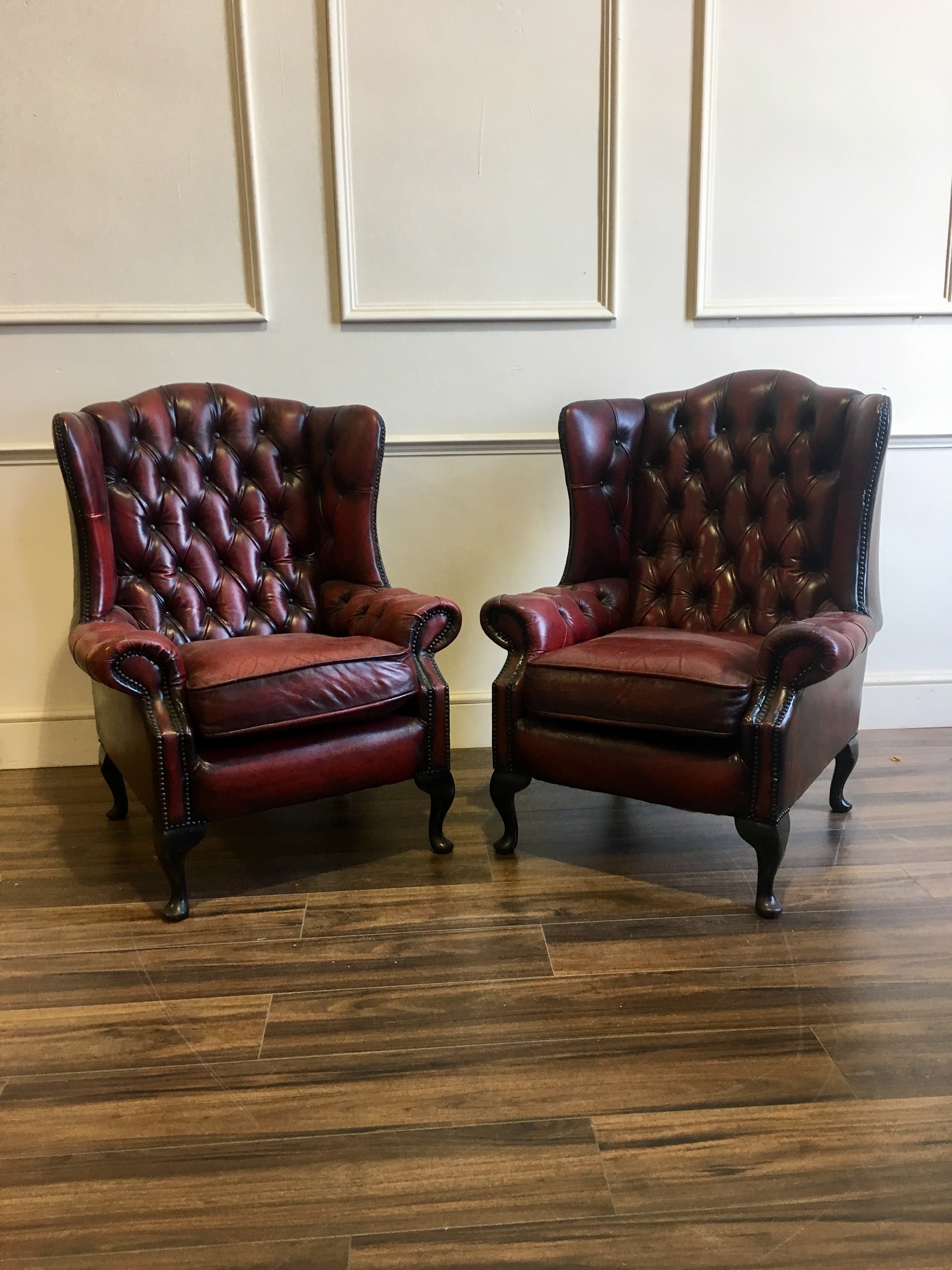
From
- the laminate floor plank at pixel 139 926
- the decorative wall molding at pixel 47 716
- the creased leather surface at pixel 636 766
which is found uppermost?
the creased leather surface at pixel 636 766

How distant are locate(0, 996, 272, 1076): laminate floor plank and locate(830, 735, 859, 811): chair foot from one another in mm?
1614

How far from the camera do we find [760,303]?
2.87 metres

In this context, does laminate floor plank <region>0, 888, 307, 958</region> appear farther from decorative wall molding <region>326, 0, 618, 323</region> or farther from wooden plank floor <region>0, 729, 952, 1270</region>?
decorative wall molding <region>326, 0, 618, 323</region>

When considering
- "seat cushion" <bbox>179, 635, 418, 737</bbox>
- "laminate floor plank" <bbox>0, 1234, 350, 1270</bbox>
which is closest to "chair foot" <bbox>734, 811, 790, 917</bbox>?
"seat cushion" <bbox>179, 635, 418, 737</bbox>

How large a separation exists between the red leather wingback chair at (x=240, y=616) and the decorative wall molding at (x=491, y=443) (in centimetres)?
38

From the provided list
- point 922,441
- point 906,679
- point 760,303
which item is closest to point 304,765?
point 760,303

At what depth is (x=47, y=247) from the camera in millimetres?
2695

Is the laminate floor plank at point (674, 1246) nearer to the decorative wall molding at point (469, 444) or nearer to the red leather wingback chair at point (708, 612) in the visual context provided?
the red leather wingback chair at point (708, 612)

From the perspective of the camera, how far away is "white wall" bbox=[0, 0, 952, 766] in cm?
270

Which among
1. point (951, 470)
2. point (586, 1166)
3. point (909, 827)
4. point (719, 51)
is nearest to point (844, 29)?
point (719, 51)

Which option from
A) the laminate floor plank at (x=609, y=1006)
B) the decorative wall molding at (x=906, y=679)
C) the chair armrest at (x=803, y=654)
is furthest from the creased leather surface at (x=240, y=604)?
the decorative wall molding at (x=906, y=679)

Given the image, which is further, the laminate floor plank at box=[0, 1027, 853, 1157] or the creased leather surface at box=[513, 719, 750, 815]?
the creased leather surface at box=[513, 719, 750, 815]

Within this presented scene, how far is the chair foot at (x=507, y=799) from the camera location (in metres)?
2.21

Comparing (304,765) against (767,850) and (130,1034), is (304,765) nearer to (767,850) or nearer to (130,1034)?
(130,1034)
